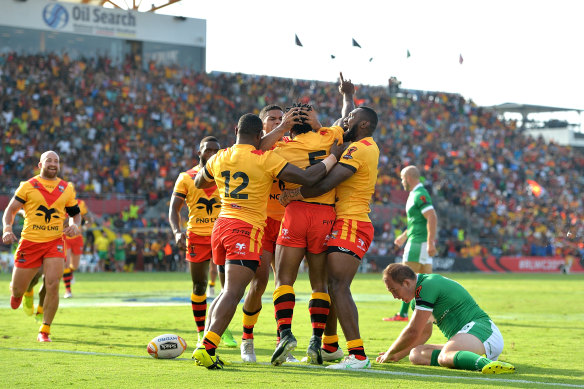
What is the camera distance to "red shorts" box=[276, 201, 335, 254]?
8445 millimetres

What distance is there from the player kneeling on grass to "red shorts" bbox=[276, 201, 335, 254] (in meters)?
0.75

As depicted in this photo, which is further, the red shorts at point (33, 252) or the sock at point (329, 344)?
the red shorts at point (33, 252)

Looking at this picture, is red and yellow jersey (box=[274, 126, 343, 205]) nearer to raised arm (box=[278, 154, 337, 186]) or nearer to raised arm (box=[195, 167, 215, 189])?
raised arm (box=[278, 154, 337, 186])

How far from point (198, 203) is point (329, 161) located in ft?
9.64

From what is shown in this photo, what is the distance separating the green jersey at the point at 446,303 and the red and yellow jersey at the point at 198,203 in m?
3.37

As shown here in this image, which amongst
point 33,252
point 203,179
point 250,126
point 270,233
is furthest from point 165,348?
point 33,252

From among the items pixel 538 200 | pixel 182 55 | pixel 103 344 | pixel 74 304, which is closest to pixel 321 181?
pixel 103 344

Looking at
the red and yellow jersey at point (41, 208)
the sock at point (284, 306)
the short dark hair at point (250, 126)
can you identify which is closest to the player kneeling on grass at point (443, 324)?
the sock at point (284, 306)

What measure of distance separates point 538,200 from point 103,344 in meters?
39.4

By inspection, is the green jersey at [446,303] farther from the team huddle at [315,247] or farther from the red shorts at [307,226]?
the red shorts at [307,226]

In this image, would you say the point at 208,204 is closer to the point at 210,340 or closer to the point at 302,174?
the point at 302,174

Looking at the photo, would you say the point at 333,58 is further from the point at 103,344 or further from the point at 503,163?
the point at 103,344

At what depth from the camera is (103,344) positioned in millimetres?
10281

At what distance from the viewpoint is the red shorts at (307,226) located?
8.45 m
